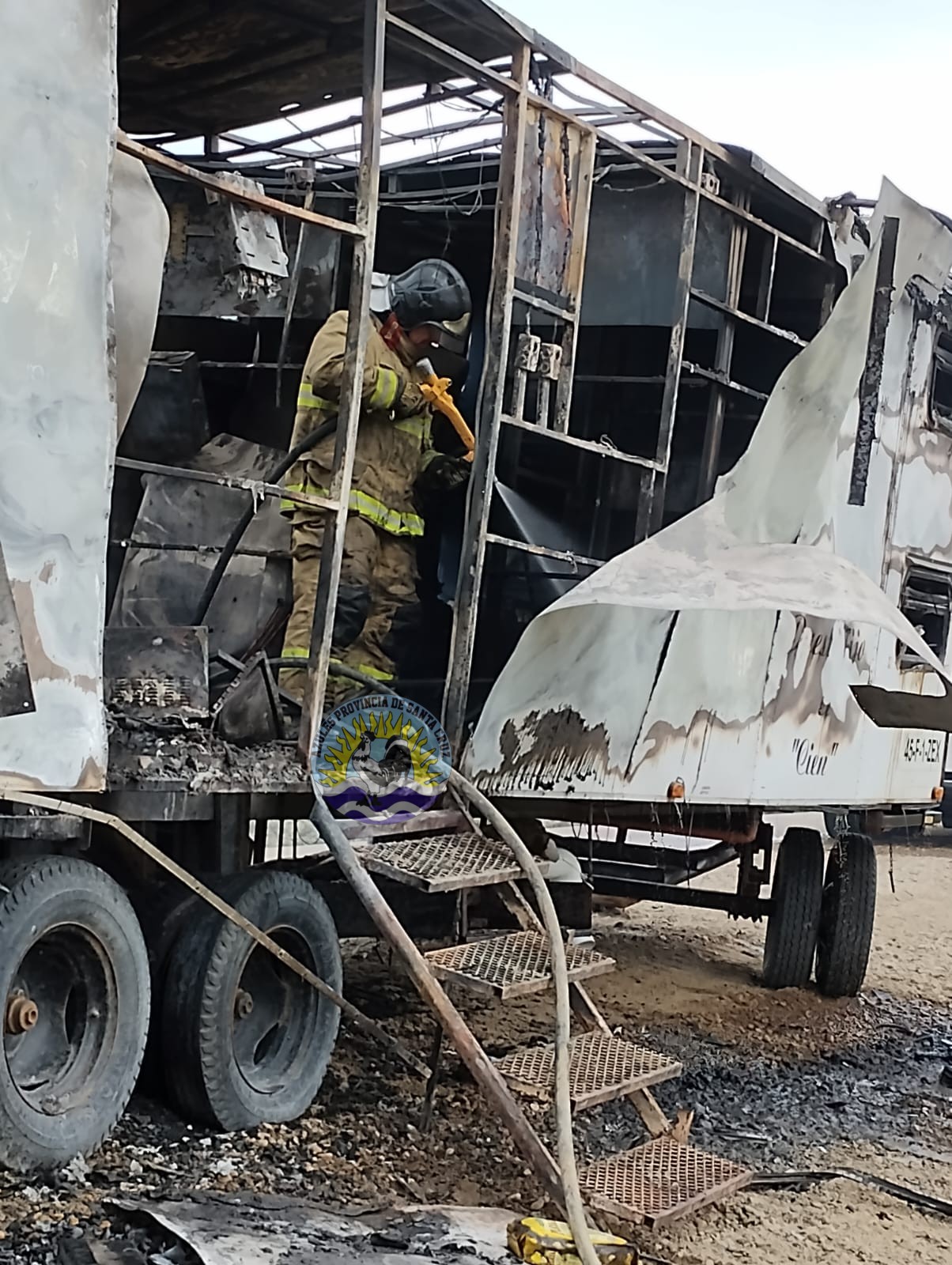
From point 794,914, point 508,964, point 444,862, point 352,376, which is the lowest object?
point 794,914

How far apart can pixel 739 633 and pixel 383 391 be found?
1849 mm

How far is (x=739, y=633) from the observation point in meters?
6.21

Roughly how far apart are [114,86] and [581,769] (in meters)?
3.14

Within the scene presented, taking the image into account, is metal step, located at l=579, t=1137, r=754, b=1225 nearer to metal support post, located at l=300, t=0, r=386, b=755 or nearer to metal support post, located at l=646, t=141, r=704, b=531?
metal support post, located at l=300, t=0, r=386, b=755

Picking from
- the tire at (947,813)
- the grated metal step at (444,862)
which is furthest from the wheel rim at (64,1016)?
the tire at (947,813)

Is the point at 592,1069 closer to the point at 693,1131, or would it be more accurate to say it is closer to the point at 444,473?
the point at 693,1131

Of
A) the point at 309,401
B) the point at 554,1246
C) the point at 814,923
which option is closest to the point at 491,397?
the point at 309,401

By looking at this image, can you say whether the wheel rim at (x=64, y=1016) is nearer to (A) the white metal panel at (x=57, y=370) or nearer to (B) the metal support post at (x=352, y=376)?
(A) the white metal panel at (x=57, y=370)

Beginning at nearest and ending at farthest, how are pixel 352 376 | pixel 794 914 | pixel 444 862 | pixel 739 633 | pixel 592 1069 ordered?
pixel 592 1069
pixel 352 376
pixel 444 862
pixel 739 633
pixel 794 914

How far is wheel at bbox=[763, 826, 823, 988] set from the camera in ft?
25.6

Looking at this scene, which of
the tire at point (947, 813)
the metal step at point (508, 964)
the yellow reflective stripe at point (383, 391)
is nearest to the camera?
the metal step at point (508, 964)

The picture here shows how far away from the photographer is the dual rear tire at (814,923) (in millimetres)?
7793

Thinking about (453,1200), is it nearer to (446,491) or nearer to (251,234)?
(446,491)

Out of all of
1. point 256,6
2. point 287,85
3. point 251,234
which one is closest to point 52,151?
point 256,6
